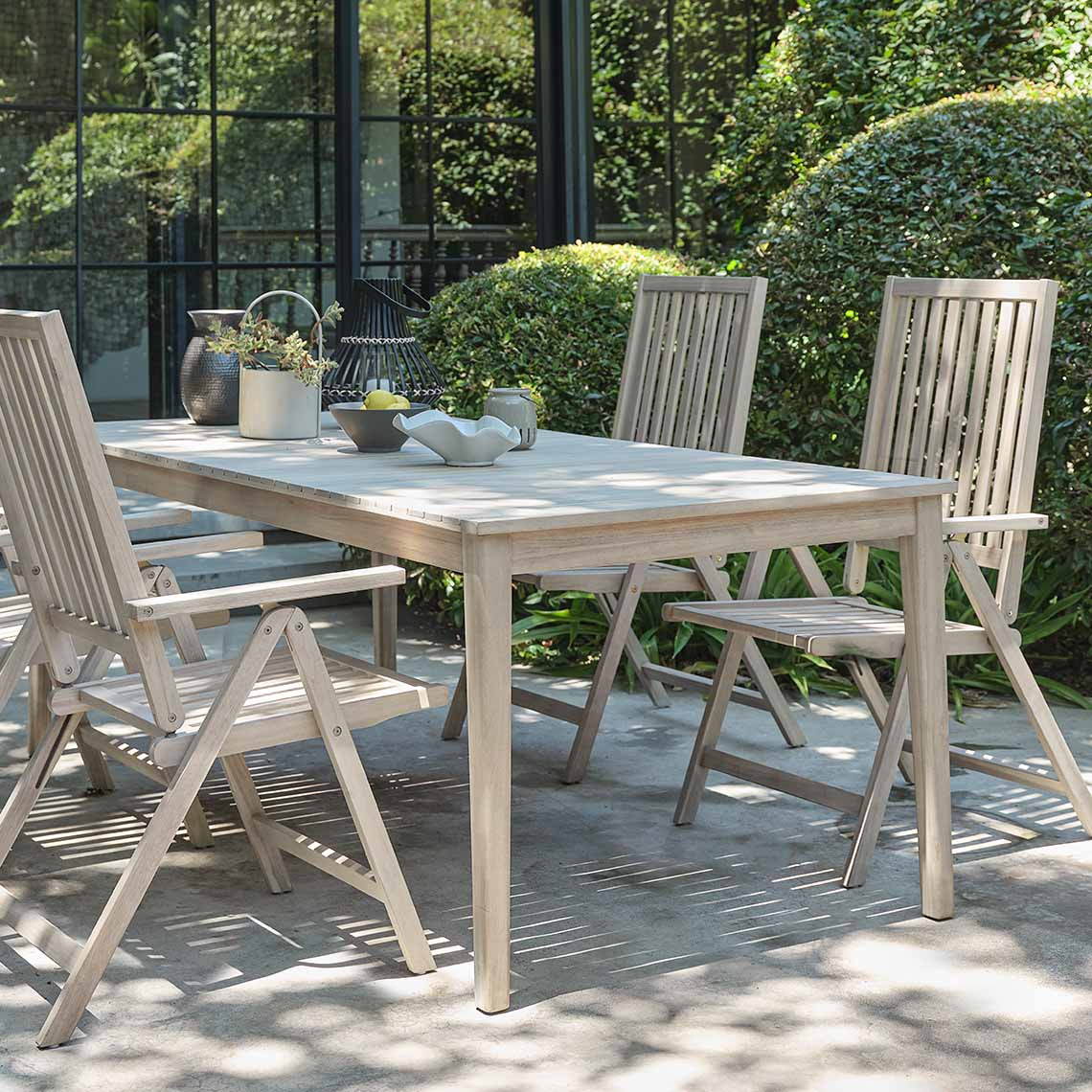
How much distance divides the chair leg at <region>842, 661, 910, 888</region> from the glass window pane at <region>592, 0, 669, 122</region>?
15.4 ft

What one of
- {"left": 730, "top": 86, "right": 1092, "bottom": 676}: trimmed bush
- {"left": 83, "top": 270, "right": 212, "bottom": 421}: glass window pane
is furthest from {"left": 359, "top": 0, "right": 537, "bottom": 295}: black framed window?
{"left": 730, "top": 86, "right": 1092, "bottom": 676}: trimmed bush

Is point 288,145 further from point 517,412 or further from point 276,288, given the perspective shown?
point 517,412

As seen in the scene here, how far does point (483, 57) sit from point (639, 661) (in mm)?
3623

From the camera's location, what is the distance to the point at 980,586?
3.64 m

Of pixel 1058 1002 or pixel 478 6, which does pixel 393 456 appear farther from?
pixel 478 6

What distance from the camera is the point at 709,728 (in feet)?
13.0

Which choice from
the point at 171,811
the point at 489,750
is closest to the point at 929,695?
the point at 489,750

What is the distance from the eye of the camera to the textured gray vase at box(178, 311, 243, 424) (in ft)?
14.5

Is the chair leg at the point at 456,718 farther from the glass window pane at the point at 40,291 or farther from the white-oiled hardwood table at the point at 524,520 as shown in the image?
the glass window pane at the point at 40,291

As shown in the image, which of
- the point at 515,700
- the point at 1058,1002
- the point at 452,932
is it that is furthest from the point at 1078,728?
the point at 452,932

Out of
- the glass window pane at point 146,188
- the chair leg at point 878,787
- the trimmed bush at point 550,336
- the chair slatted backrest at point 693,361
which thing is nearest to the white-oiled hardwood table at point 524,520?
the chair leg at point 878,787

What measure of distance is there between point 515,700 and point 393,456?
2.78ft

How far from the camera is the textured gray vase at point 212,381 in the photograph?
14.5 ft

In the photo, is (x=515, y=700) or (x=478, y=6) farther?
(x=478, y=6)
